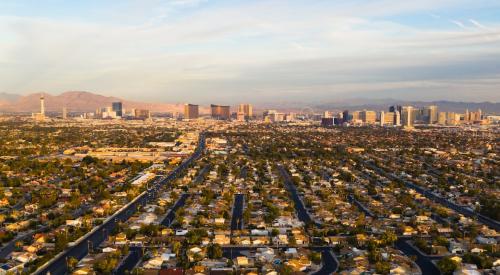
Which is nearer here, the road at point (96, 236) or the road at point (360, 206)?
the road at point (96, 236)

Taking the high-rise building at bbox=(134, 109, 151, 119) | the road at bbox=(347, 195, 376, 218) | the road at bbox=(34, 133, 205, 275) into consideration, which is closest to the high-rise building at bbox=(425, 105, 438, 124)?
the high-rise building at bbox=(134, 109, 151, 119)

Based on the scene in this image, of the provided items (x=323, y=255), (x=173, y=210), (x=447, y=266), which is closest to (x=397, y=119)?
(x=173, y=210)

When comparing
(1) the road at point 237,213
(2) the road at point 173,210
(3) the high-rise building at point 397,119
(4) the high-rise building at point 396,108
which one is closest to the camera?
(1) the road at point 237,213

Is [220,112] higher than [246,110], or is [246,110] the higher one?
[246,110]

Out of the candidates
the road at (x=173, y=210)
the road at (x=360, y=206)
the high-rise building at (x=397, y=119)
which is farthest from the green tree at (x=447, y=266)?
the high-rise building at (x=397, y=119)

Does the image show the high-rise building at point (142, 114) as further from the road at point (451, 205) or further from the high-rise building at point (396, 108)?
the road at point (451, 205)

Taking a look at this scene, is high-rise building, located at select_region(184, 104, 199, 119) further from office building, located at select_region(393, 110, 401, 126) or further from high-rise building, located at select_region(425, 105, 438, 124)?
high-rise building, located at select_region(425, 105, 438, 124)

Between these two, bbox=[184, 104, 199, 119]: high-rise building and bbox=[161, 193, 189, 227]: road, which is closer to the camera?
bbox=[161, 193, 189, 227]: road

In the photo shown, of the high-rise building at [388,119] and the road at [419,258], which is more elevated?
the high-rise building at [388,119]

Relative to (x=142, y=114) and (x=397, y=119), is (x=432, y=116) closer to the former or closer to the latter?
(x=397, y=119)

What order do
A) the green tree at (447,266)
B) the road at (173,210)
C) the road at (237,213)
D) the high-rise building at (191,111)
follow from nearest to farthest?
1. the green tree at (447,266)
2. the road at (237,213)
3. the road at (173,210)
4. the high-rise building at (191,111)
